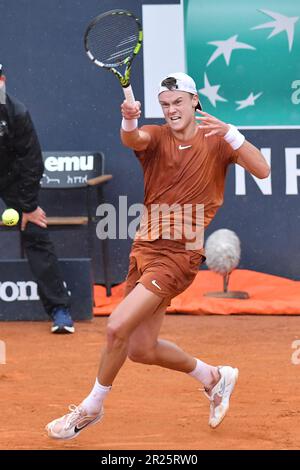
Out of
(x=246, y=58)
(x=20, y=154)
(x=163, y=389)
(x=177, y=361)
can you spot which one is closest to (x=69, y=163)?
(x=20, y=154)

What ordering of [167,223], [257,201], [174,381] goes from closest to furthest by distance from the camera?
[167,223]
[174,381]
[257,201]

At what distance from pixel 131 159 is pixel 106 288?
1342 mm

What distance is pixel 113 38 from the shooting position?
18.7 ft

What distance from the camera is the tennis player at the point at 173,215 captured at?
5109 mm

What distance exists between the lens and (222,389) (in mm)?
5566

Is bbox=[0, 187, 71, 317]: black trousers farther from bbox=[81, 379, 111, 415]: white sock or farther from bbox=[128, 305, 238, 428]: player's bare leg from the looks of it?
bbox=[81, 379, 111, 415]: white sock

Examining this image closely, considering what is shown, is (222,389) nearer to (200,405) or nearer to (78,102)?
(200,405)

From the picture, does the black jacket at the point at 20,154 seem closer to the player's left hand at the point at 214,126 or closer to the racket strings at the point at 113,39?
the racket strings at the point at 113,39

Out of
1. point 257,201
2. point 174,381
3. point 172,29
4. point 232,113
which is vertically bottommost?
point 174,381

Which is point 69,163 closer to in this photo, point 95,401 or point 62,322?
point 62,322

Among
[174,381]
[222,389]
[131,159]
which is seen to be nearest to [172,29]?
[131,159]

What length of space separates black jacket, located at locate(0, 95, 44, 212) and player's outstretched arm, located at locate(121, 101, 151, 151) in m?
2.83

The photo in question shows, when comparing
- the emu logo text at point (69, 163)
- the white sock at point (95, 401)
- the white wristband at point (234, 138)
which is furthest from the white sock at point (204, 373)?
the emu logo text at point (69, 163)

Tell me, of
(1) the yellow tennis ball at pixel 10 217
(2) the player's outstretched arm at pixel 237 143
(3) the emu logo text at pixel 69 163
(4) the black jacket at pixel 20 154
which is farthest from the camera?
(3) the emu logo text at pixel 69 163
